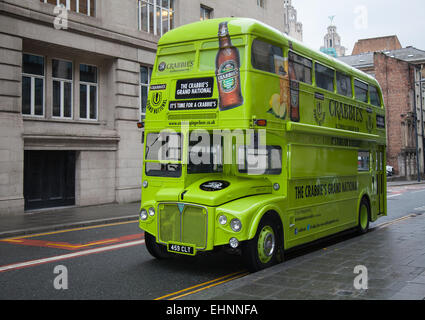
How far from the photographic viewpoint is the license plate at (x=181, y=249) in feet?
23.1

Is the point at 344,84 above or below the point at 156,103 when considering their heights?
above

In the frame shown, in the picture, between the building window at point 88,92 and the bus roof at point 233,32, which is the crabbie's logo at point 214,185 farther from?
the building window at point 88,92

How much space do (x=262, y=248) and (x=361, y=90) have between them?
6.25m

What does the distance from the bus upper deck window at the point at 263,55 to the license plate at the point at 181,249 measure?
3.07 metres

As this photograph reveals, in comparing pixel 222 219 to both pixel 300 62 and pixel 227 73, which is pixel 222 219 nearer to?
pixel 227 73

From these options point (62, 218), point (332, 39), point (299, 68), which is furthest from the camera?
point (332, 39)

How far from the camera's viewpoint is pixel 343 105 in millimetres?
10469

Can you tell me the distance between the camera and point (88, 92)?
63.8 ft

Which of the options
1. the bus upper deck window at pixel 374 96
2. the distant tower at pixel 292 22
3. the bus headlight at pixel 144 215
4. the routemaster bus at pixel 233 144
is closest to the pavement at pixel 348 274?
the routemaster bus at pixel 233 144

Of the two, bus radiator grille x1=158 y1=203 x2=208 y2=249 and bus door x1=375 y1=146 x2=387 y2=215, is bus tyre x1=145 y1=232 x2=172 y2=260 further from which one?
bus door x1=375 y1=146 x2=387 y2=215

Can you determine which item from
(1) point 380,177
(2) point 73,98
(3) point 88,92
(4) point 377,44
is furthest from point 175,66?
(4) point 377,44

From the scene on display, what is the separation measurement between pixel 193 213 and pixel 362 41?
77197mm

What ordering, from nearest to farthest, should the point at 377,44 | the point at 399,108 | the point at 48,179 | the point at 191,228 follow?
1. the point at 191,228
2. the point at 48,179
3. the point at 399,108
4. the point at 377,44
